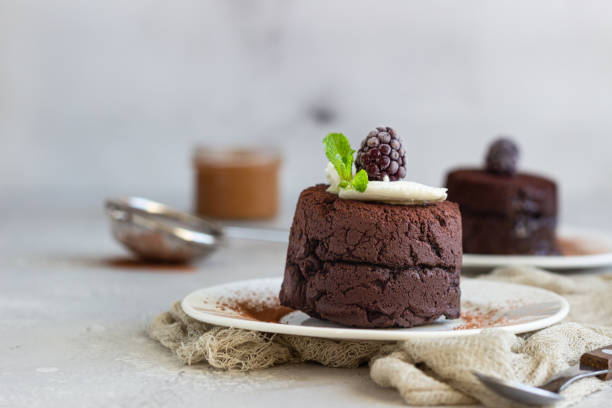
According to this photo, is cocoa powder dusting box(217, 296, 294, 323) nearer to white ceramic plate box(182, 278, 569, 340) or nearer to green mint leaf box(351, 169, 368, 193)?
white ceramic plate box(182, 278, 569, 340)

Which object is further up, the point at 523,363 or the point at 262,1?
the point at 262,1

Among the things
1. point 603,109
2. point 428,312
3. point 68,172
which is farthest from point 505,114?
point 428,312

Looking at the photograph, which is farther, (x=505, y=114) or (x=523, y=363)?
(x=505, y=114)

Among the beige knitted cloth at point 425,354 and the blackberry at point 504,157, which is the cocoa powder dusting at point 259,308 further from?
the blackberry at point 504,157

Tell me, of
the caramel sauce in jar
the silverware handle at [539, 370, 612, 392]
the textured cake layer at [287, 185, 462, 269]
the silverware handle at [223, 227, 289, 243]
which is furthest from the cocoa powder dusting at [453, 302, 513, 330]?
the caramel sauce in jar

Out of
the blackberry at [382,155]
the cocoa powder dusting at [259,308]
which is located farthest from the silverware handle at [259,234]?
the blackberry at [382,155]

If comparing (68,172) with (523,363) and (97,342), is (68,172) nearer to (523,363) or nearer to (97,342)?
(97,342)
